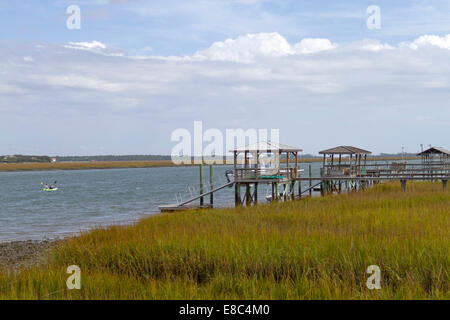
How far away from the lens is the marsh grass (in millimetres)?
7359

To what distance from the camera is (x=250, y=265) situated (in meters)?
8.86

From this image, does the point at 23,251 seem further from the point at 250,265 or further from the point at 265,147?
the point at 265,147

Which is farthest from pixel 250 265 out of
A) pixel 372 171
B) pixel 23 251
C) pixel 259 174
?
pixel 372 171

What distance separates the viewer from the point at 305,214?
1584 cm

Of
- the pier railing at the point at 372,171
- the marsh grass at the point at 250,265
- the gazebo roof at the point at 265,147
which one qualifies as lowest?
the marsh grass at the point at 250,265

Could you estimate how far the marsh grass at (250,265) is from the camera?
24.1ft

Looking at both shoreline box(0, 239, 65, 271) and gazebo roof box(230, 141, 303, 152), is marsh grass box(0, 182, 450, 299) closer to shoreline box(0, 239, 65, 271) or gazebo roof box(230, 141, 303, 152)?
shoreline box(0, 239, 65, 271)

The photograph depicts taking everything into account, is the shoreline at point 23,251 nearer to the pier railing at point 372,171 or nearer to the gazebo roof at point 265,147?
the gazebo roof at point 265,147

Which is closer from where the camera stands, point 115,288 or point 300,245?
point 115,288

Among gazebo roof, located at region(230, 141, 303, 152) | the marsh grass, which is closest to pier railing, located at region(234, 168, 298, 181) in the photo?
gazebo roof, located at region(230, 141, 303, 152)

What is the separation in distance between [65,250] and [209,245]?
3.81m

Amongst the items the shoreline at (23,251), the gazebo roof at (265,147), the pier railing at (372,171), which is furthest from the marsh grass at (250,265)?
the pier railing at (372,171)
